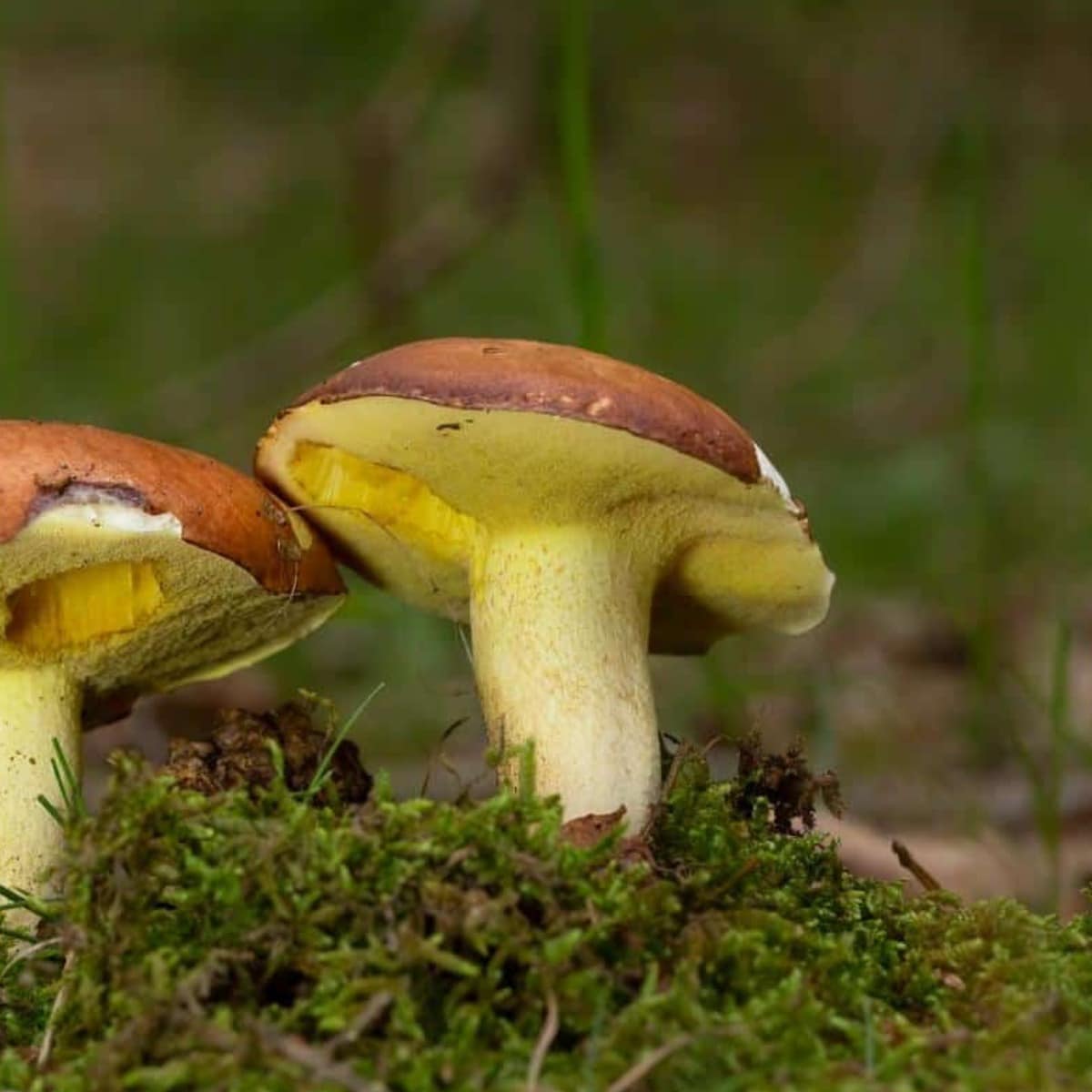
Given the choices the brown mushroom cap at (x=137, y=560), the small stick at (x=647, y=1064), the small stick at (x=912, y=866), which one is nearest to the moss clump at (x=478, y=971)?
the small stick at (x=647, y=1064)

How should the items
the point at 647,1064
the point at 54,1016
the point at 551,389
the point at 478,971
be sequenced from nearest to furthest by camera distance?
the point at 647,1064, the point at 478,971, the point at 54,1016, the point at 551,389

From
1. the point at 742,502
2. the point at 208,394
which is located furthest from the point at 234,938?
the point at 208,394

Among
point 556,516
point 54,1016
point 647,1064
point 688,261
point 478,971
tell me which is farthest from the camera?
point 688,261

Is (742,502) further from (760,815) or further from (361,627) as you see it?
(361,627)

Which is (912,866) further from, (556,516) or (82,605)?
(82,605)

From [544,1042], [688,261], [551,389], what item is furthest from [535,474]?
[688,261]

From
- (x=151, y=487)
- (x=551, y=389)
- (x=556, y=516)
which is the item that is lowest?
(x=556, y=516)

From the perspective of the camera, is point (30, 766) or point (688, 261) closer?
point (30, 766)
